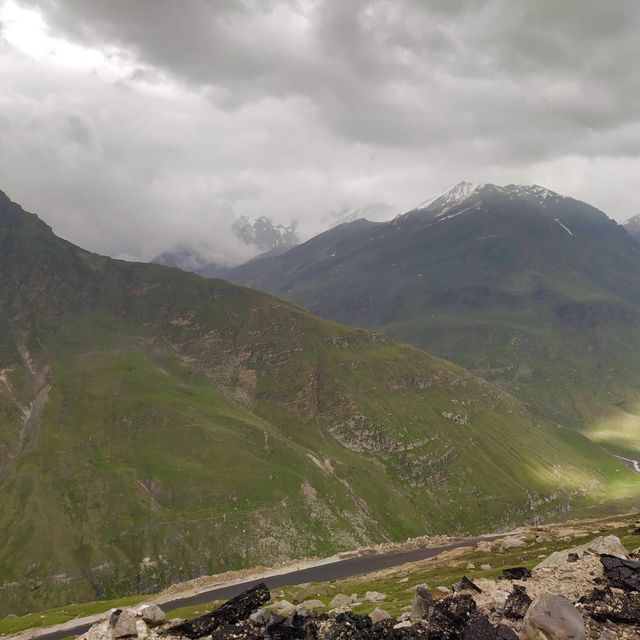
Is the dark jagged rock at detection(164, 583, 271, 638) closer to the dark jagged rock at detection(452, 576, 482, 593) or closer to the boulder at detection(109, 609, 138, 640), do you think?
the boulder at detection(109, 609, 138, 640)

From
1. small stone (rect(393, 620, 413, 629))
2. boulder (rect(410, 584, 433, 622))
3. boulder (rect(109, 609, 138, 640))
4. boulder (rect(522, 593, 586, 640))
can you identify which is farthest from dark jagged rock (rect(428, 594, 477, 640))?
boulder (rect(109, 609, 138, 640))

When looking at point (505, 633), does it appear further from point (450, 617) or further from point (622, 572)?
point (622, 572)

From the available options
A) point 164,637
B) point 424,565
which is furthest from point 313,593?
point 164,637

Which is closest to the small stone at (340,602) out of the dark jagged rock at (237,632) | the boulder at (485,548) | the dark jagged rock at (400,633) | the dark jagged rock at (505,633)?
the dark jagged rock at (237,632)

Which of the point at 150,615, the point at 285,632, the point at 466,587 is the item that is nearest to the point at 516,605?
the point at 466,587

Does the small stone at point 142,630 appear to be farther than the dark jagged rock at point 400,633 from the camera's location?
Yes

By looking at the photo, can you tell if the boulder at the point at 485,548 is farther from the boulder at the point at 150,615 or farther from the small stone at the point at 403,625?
the boulder at the point at 150,615
